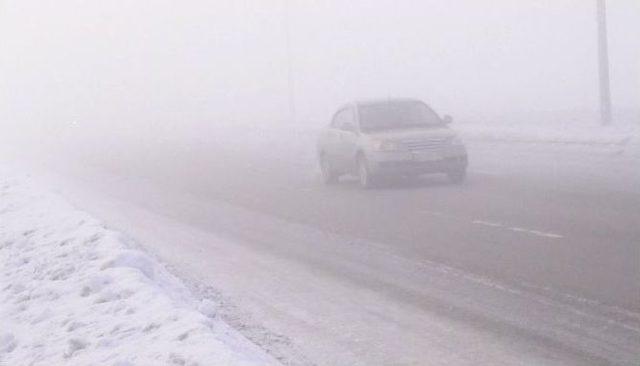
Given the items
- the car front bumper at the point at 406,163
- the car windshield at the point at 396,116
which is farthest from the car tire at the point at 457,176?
the car windshield at the point at 396,116

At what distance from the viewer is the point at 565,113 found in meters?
43.2

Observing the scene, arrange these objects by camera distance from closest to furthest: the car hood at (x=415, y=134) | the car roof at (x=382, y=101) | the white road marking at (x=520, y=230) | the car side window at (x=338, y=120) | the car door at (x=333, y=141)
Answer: the white road marking at (x=520, y=230)
the car hood at (x=415, y=134)
the car roof at (x=382, y=101)
the car door at (x=333, y=141)
the car side window at (x=338, y=120)

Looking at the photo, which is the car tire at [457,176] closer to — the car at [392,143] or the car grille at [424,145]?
the car at [392,143]

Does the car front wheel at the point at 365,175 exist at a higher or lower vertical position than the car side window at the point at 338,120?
lower

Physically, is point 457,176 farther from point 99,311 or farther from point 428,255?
point 99,311

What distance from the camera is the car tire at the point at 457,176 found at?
20.9m

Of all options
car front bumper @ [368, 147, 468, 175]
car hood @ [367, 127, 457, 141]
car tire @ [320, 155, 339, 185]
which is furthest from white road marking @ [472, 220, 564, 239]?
car tire @ [320, 155, 339, 185]

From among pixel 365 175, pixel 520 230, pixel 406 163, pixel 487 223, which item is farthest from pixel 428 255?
pixel 365 175

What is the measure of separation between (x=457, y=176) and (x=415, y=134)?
1169 millimetres

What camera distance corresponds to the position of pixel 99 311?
30.5 ft

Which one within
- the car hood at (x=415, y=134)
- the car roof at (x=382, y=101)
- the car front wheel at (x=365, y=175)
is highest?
the car roof at (x=382, y=101)

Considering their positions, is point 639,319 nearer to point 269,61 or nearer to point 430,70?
point 430,70

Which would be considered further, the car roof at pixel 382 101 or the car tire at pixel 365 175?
the car roof at pixel 382 101

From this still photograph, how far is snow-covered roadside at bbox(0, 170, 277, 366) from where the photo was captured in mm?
7746
